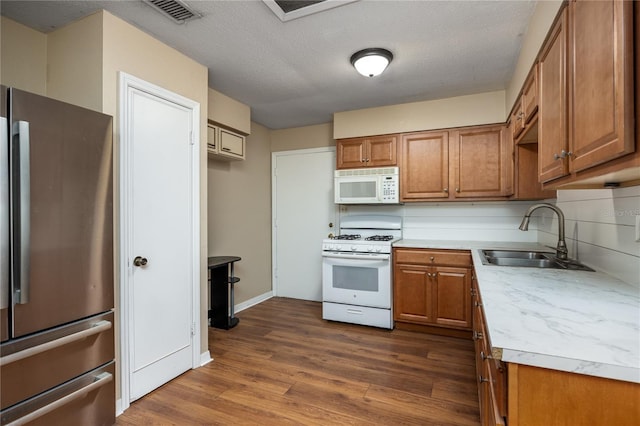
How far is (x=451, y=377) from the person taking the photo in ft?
7.58

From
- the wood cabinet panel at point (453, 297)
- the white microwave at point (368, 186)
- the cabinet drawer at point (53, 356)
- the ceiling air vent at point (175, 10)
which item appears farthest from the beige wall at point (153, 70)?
the wood cabinet panel at point (453, 297)

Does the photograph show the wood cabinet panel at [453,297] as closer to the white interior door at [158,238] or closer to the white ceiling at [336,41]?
the white ceiling at [336,41]

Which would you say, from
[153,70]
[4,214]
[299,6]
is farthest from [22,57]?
[299,6]

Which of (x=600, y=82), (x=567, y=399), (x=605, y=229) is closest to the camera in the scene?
(x=567, y=399)

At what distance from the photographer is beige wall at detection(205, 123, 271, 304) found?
11.7 feet

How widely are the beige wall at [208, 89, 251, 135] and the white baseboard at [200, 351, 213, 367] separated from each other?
7.19ft

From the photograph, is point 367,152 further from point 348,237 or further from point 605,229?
point 605,229

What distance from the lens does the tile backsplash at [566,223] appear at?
1.46 m

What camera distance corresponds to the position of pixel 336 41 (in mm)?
2197

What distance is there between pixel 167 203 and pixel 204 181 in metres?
0.44

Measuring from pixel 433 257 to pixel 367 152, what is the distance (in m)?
1.41

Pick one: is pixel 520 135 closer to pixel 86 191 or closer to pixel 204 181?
pixel 204 181

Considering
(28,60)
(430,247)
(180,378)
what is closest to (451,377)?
(430,247)

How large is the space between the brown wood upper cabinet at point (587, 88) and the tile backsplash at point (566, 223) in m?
0.41
